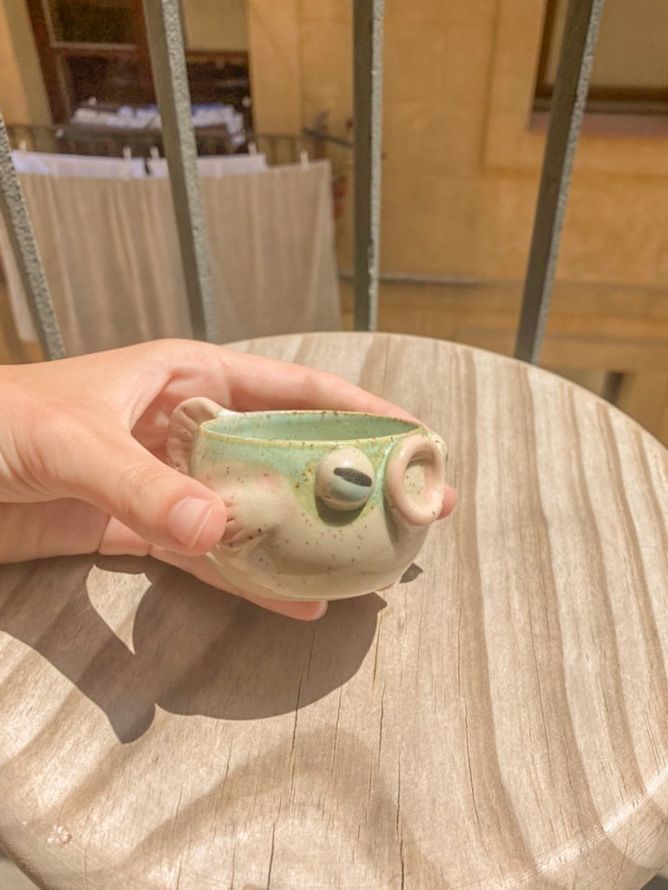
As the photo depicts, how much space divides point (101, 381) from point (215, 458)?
0.14 m

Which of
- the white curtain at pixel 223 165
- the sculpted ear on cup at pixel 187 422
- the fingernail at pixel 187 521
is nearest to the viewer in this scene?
the fingernail at pixel 187 521

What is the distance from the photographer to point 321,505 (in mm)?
385

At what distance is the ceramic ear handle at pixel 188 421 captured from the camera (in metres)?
0.46

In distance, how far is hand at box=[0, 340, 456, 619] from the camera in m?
0.36

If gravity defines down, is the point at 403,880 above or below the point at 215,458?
below

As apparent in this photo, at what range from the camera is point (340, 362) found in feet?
2.50

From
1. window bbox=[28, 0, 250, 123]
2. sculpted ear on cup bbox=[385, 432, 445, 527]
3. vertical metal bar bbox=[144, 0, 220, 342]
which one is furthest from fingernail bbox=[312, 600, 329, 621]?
window bbox=[28, 0, 250, 123]

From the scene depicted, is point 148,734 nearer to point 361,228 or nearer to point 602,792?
point 602,792

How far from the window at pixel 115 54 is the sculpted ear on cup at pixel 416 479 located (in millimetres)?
2418

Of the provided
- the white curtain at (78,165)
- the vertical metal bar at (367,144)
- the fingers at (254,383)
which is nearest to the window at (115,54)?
the white curtain at (78,165)

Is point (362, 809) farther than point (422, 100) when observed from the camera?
No

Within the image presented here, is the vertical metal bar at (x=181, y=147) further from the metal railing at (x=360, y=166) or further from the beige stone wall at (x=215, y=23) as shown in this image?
the beige stone wall at (x=215, y=23)

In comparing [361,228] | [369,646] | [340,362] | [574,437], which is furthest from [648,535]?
[361,228]

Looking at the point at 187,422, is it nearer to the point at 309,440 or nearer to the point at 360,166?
the point at 309,440
